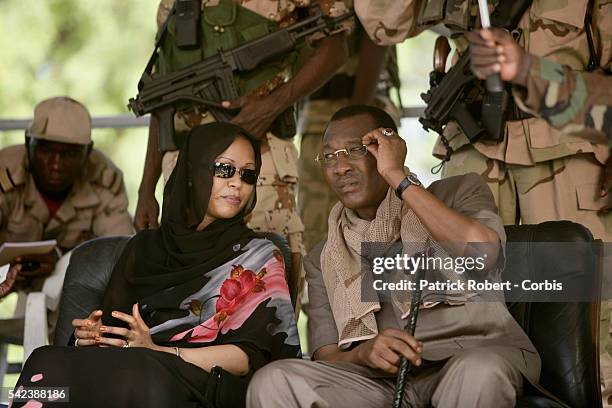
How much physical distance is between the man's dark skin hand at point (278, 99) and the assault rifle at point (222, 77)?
0.06 m

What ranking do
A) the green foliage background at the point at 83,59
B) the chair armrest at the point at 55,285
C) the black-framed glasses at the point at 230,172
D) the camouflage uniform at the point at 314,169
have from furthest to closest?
the green foliage background at the point at 83,59 → the camouflage uniform at the point at 314,169 → the chair armrest at the point at 55,285 → the black-framed glasses at the point at 230,172

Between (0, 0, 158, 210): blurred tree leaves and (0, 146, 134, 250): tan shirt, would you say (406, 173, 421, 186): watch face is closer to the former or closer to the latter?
(0, 146, 134, 250): tan shirt

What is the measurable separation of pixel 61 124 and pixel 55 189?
29 centimetres

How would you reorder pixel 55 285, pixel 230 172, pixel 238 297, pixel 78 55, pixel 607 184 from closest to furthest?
pixel 238 297 < pixel 607 184 < pixel 230 172 < pixel 55 285 < pixel 78 55

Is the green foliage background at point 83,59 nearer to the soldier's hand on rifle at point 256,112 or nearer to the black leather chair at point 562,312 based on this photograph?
the soldier's hand on rifle at point 256,112

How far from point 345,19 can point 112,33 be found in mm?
5020

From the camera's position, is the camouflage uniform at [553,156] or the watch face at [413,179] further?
the camouflage uniform at [553,156]

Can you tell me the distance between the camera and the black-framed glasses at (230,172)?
3.81 meters

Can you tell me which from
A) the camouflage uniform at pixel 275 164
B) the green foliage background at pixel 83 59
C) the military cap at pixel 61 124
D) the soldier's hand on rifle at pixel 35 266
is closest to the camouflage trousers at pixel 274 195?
the camouflage uniform at pixel 275 164

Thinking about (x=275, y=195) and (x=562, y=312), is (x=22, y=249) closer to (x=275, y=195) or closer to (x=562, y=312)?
(x=275, y=195)

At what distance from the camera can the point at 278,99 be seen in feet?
14.5

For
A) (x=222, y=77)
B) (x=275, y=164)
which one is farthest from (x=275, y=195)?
(x=222, y=77)

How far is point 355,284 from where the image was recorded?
3.43m

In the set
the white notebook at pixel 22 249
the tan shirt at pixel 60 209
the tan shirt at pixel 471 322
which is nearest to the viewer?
the tan shirt at pixel 471 322
